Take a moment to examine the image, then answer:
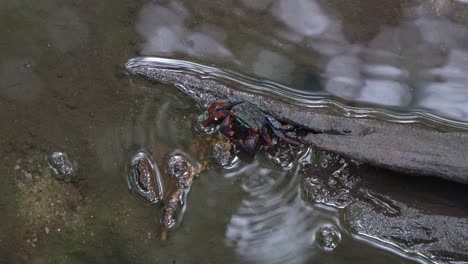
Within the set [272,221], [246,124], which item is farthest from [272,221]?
[246,124]

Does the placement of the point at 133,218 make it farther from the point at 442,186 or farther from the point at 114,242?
the point at 442,186

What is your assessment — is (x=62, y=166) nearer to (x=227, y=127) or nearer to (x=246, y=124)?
(x=227, y=127)

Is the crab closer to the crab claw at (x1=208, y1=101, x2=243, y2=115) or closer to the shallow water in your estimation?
the crab claw at (x1=208, y1=101, x2=243, y2=115)

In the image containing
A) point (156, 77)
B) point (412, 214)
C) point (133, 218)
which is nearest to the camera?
point (412, 214)

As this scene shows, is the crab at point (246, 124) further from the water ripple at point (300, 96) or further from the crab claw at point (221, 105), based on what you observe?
the water ripple at point (300, 96)

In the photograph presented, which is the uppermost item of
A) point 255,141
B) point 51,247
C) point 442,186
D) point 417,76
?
point 417,76

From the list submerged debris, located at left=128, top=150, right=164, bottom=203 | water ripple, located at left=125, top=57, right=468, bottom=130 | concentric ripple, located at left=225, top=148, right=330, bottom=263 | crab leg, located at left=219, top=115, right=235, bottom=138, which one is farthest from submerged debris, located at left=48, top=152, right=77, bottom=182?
concentric ripple, located at left=225, top=148, right=330, bottom=263

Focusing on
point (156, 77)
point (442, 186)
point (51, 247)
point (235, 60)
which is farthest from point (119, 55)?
point (442, 186)
